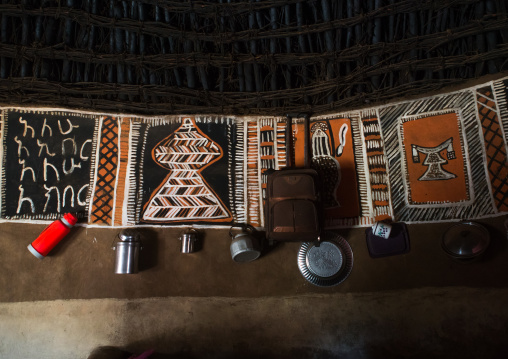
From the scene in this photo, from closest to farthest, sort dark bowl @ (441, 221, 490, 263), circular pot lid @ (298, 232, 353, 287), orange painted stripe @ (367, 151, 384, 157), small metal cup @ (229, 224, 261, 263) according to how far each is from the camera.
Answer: dark bowl @ (441, 221, 490, 263) < small metal cup @ (229, 224, 261, 263) < circular pot lid @ (298, 232, 353, 287) < orange painted stripe @ (367, 151, 384, 157)

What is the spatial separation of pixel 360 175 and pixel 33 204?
8.90ft

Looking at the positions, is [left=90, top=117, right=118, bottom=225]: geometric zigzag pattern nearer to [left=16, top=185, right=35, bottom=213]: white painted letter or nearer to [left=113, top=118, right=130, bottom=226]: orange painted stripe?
[left=113, top=118, right=130, bottom=226]: orange painted stripe

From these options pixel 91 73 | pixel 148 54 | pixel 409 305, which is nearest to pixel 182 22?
pixel 148 54

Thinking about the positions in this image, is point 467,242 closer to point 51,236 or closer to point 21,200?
point 51,236

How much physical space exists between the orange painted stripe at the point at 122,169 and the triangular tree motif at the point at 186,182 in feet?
0.71

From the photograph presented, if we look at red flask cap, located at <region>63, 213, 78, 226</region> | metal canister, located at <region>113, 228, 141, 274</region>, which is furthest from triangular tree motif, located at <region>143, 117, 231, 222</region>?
red flask cap, located at <region>63, 213, 78, 226</region>

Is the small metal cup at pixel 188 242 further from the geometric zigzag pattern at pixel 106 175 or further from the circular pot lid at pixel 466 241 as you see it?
the circular pot lid at pixel 466 241

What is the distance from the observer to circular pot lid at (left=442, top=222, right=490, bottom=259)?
2451mm

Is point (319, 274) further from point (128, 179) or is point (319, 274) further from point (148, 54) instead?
point (148, 54)

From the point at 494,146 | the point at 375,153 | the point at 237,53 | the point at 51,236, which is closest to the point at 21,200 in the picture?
the point at 51,236

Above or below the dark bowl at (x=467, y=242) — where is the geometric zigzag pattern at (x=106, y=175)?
above

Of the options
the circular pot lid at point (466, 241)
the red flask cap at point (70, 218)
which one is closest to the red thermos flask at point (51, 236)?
the red flask cap at point (70, 218)

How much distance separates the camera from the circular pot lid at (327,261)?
2.70 m

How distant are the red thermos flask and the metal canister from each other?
45cm
